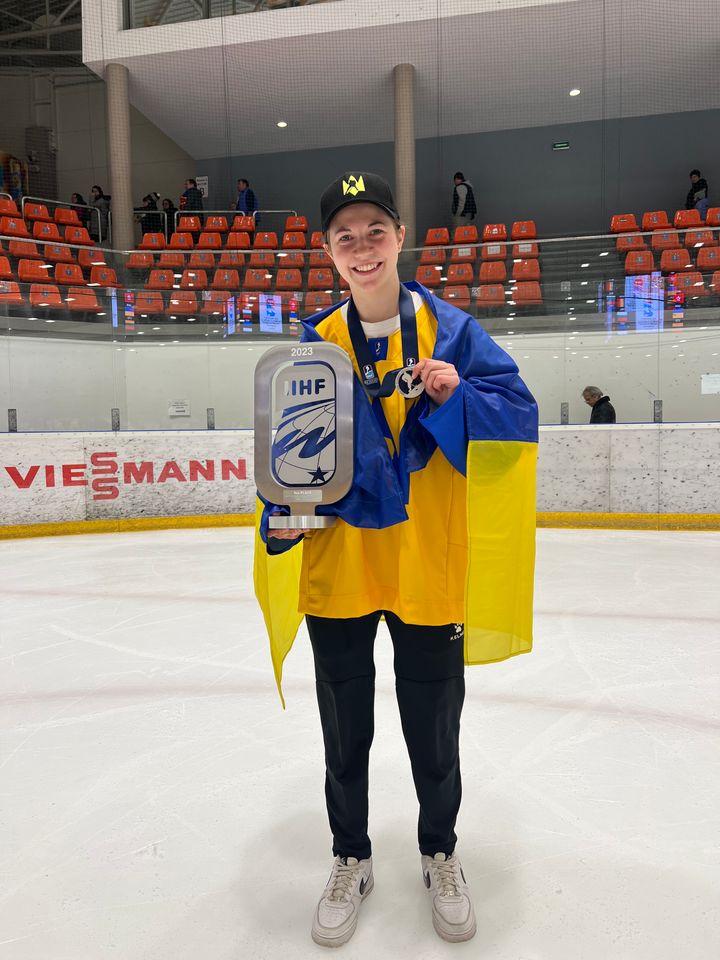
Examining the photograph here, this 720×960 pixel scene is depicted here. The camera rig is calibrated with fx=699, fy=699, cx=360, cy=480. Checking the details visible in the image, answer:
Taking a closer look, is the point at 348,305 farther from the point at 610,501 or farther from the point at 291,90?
the point at 291,90

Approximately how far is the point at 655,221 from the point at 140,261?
762 centimetres

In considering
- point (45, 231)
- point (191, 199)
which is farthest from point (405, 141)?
point (45, 231)

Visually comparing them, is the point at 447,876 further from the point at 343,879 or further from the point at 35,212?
the point at 35,212

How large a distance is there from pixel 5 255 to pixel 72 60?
7.49 metres

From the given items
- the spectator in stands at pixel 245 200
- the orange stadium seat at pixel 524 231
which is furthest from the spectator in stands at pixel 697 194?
the spectator in stands at pixel 245 200

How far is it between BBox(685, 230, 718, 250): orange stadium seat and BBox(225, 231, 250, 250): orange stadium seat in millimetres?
6304

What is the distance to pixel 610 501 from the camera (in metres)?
5.89

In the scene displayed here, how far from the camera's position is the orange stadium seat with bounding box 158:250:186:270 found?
639 cm

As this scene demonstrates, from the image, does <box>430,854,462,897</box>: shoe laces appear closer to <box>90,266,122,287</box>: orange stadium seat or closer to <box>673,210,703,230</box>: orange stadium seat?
<box>90,266,122,287</box>: orange stadium seat

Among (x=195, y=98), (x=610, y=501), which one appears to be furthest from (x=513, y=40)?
(x=610, y=501)

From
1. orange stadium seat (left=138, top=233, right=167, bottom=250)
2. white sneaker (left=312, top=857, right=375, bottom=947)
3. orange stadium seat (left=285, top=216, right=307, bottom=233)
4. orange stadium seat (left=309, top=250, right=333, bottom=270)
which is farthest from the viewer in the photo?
orange stadium seat (left=285, top=216, right=307, bottom=233)

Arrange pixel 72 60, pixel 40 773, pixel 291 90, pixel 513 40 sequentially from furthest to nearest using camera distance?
pixel 72 60 < pixel 291 90 < pixel 513 40 < pixel 40 773

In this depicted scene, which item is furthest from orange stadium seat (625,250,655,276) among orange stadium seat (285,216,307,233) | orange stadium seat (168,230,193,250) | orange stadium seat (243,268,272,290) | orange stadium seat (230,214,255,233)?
orange stadium seat (168,230,193,250)

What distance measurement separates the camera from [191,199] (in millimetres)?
11148
